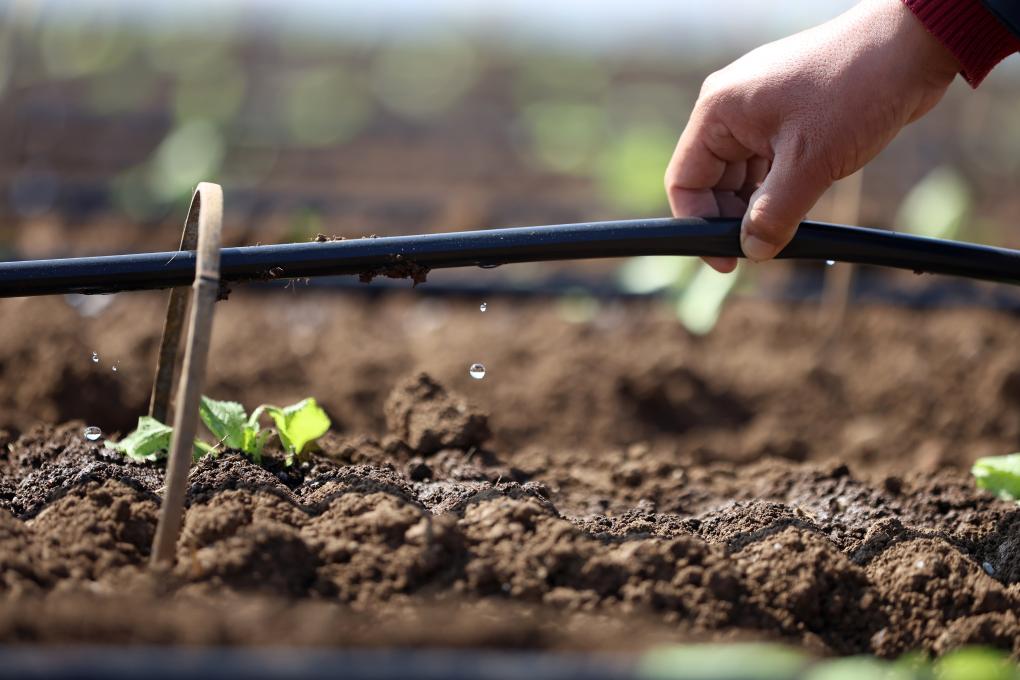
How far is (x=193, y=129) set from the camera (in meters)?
5.25

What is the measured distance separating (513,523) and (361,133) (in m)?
7.05

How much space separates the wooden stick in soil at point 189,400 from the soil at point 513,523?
5cm

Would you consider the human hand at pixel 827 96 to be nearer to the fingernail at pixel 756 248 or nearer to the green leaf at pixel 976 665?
the fingernail at pixel 756 248

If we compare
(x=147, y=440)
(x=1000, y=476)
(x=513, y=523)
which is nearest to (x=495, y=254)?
(x=513, y=523)

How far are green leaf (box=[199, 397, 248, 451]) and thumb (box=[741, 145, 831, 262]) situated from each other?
883mm

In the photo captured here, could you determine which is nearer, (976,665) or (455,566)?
(976,665)

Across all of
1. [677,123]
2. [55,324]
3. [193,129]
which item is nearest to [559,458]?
[55,324]

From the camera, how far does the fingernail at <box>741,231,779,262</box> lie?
5.02 feet

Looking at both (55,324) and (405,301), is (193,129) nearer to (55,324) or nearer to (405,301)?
(405,301)

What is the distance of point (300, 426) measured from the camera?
1.63 metres

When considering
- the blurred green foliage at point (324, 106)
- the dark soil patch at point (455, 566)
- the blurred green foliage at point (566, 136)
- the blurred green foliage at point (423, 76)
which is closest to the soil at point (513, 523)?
the dark soil patch at point (455, 566)

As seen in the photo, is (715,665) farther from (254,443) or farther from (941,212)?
(941,212)

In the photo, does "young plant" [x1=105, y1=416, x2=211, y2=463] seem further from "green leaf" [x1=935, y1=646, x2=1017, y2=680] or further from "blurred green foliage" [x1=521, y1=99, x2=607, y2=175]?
"blurred green foliage" [x1=521, y1=99, x2=607, y2=175]

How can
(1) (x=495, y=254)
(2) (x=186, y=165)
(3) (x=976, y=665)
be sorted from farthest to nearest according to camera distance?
(2) (x=186, y=165) → (1) (x=495, y=254) → (3) (x=976, y=665)
